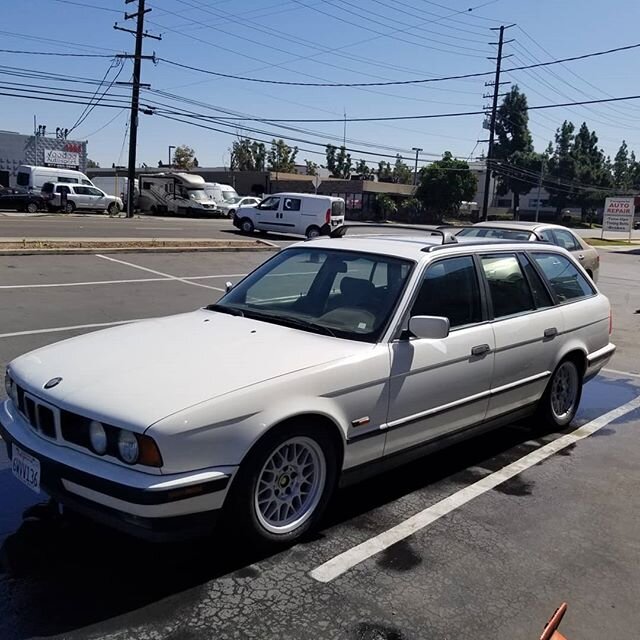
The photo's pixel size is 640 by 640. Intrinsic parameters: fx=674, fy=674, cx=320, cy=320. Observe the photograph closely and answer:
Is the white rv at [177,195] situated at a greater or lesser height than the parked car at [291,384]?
greater

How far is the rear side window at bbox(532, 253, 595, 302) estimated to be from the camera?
5.50m

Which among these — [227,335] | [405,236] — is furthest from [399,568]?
[405,236]

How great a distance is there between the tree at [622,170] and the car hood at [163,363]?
109 m

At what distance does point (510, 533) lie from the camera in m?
3.83

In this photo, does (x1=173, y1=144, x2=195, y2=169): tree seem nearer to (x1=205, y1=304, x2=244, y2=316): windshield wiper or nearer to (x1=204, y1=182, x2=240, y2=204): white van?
(x1=204, y1=182, x2=240, y2=204): white van

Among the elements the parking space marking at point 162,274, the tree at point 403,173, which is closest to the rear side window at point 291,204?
the parking space marking at point 162,274

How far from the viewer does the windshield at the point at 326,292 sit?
4.04 meters

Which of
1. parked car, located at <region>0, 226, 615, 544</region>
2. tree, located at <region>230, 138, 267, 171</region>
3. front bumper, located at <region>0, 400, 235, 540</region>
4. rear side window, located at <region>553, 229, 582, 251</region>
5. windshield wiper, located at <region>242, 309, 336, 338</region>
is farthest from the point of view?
tree, located at <region>230, 138, 267, 171</region>

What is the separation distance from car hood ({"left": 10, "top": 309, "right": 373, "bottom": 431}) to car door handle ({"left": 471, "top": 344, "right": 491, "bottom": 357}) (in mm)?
943

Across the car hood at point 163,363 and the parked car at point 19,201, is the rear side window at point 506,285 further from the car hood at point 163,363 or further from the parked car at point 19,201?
the parked car at point 19,201

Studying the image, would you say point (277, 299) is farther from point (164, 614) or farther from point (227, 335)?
point (164, 614)

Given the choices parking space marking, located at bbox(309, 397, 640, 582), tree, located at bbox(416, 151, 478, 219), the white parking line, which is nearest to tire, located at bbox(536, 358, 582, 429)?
parking space marking, located at bbox(309, 397, 640, 582)

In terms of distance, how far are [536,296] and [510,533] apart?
A: 207cm

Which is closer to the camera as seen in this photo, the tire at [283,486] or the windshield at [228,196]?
the tire at [283,486]
